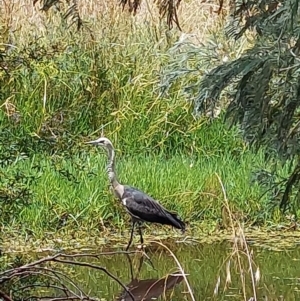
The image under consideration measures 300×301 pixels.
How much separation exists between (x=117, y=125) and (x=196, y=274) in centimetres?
256

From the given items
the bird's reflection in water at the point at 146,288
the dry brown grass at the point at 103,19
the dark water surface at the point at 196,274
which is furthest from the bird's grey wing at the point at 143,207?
the dry brown grass at the point at 103,19

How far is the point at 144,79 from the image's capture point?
765 cm

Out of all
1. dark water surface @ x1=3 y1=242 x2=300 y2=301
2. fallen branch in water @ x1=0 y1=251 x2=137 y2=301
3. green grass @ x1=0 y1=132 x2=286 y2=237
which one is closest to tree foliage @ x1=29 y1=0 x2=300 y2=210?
dark water surface @ x1=3 y1=242 x2=300 y2=301

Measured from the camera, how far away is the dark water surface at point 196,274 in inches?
179

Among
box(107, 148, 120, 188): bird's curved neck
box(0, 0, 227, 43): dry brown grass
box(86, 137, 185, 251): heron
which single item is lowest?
Result: box(86, 137, 185, 251): heron

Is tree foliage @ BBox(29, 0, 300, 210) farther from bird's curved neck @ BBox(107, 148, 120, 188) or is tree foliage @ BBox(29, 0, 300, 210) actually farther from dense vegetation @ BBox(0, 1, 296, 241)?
bird's curved neck @ BBox(107, 148, 120, 188)

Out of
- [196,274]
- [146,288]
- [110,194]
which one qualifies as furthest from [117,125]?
[146,288]

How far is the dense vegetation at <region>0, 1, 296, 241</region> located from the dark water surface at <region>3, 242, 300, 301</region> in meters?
0.52

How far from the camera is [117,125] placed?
7.32 m

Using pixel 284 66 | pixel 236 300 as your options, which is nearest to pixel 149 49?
pixel 236 300

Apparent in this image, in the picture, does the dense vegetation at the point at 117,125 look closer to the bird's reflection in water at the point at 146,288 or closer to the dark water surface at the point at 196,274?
the dark water surface at the point at 196,274

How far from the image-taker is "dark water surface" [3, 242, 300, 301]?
179 inches

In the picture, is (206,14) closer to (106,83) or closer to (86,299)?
Result: (106,83)

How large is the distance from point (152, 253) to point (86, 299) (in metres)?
3.37
